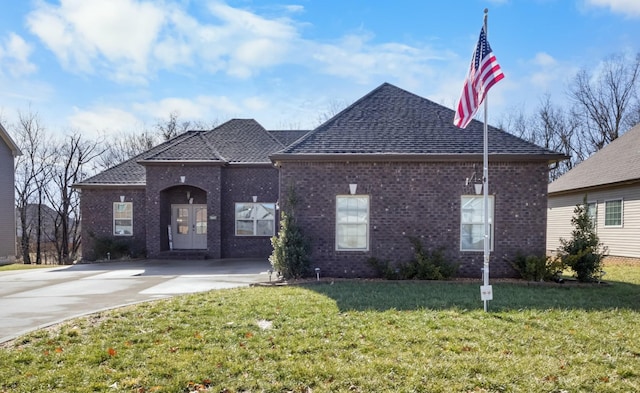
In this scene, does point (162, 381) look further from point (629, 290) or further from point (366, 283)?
point (629, 290)

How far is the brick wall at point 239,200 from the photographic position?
18.6 metres

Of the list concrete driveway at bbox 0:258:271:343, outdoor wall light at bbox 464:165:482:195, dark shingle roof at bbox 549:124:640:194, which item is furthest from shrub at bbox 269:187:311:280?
dark shingle roof at bbox 549:124:640:194

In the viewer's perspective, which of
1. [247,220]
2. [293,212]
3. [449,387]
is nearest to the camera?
[449,387]

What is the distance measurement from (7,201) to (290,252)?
21460 millimetres

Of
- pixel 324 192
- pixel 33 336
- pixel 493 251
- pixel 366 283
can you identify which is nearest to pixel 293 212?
pixel 324 192

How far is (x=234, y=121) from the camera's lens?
2242 centimetres

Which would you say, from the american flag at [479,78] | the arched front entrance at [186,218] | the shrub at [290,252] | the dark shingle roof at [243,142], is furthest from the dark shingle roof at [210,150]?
the american flag at [479,78]

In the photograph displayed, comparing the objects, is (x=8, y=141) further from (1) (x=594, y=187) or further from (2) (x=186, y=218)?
(1) (x=594, y=187)

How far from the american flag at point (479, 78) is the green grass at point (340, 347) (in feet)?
12.8

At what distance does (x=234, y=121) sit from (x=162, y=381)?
1934 centimetres

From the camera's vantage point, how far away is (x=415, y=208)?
11.6m

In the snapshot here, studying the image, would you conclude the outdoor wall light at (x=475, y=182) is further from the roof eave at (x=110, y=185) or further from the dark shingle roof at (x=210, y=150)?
the roof eave at (x=110, y=185)

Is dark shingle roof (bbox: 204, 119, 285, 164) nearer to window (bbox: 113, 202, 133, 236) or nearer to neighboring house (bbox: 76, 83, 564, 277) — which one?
window (bbox: 113, 202, 133, 236)

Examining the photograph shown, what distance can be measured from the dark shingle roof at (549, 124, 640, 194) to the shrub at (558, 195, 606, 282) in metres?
7.59
